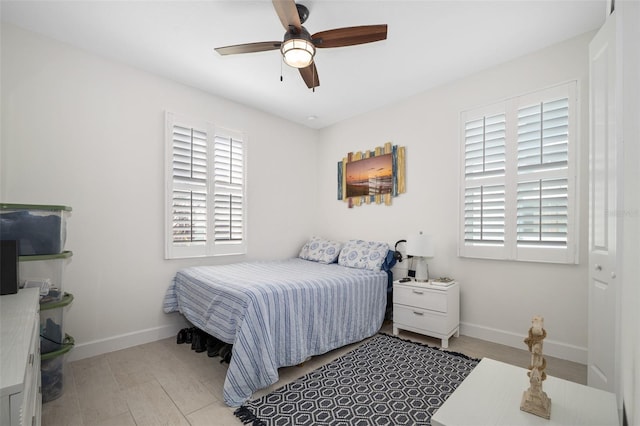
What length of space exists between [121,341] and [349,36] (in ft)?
10.9

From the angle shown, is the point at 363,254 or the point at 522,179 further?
the point at 363,254

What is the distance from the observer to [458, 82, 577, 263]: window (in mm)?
2576

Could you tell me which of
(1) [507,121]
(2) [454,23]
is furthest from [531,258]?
(2) [454,23]

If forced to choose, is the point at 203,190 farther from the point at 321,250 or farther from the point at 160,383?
the point at 160,383

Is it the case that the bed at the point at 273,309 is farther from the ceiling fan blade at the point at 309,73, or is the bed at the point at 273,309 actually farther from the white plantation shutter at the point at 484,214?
the ceiling fan blade at the point at 309,73

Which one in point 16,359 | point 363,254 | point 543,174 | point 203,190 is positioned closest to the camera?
point 16,359

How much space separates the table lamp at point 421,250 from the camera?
3.12 meters

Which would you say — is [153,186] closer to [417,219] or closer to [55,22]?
[55,22]

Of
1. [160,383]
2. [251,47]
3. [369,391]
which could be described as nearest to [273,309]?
[369,391]

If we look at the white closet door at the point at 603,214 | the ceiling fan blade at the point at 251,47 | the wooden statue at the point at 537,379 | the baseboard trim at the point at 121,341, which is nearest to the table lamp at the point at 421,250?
the white closet door at the point at 603,214

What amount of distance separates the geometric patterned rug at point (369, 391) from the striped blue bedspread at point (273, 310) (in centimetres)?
17

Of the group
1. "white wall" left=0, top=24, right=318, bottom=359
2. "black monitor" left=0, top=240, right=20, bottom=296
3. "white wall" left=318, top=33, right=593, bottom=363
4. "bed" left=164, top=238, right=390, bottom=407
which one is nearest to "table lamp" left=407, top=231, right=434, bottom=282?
"white wall" left=318, top=33, right=593, bottom=363

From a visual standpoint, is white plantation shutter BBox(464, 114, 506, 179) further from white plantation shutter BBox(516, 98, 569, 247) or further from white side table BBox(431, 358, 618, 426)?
white side table BBox(431, 358, 618, 426)

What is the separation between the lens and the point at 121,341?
2.86 meters
